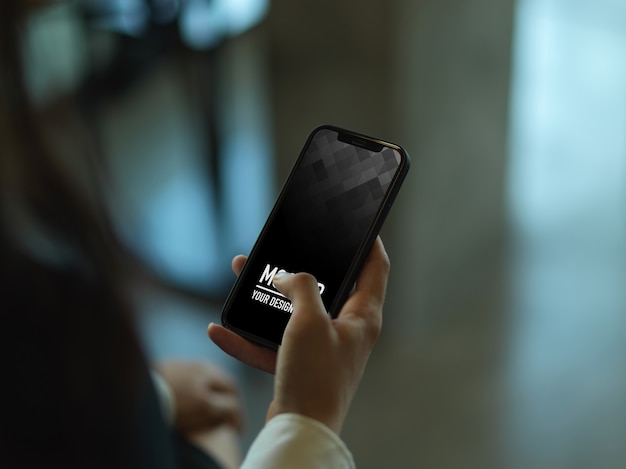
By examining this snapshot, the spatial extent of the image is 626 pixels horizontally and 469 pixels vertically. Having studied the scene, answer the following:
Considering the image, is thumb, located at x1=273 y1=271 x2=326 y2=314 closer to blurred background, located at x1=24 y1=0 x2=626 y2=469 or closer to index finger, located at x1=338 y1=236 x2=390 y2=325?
index finger, located at x1=338 y1=236 x2=390 y2=325

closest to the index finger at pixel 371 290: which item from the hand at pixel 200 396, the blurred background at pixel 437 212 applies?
the hand at pixel 200 396

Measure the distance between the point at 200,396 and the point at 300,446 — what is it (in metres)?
0.42

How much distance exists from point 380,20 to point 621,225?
0.95 metres

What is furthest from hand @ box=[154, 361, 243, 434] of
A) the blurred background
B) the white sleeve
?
the white sleeve

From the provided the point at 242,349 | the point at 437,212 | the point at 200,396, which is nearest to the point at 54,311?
the point at 242,349

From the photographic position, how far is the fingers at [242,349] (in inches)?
12.9

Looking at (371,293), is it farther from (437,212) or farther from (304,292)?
(437,212)

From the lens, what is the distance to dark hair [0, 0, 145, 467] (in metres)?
0.29

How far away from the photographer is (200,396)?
0.71 m

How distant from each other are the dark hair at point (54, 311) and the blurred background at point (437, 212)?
24.4 inches

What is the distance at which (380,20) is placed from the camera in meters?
1.27

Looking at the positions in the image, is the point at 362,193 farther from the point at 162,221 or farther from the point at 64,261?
the point at 162,221

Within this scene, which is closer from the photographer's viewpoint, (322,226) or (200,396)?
(322,226)

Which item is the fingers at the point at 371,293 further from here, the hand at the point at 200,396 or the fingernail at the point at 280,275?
the hand at the point at 200,396
